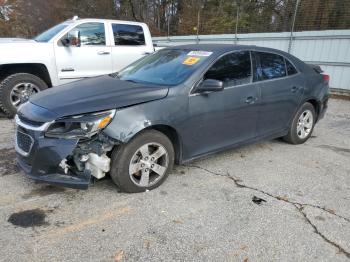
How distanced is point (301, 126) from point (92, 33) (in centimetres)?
474

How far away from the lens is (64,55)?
6.70 metres

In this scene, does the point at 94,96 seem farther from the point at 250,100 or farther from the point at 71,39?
the point at 71,39

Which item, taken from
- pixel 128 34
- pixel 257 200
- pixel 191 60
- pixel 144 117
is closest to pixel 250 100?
pixel 191 60

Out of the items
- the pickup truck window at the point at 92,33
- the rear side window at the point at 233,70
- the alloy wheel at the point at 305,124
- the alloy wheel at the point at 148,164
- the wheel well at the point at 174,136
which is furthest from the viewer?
the pickup truck window at the point at 92,33

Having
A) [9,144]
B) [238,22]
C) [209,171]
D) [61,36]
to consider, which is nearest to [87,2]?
[238,22]

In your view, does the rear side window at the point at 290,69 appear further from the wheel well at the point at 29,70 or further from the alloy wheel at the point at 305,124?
the wheel well at the point at 29,70

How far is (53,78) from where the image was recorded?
6.66m

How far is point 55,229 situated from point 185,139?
5.47 feet

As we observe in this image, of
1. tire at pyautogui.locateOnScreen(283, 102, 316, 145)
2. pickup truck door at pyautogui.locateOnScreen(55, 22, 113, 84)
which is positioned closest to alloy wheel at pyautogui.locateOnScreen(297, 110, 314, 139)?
tire at pyautogui.locateOnScreen(283, 102, 316, 145)

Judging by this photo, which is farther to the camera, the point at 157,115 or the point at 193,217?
the point at 157,115

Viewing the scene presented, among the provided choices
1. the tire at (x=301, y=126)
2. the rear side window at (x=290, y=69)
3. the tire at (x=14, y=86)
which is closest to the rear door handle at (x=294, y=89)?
the rear side window at (x=290, y=69)

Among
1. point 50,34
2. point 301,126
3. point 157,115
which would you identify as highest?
point 50,34

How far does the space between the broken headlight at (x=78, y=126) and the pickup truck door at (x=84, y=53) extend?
3895 millimetres

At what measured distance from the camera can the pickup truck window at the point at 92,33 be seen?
Result: 7027mm
